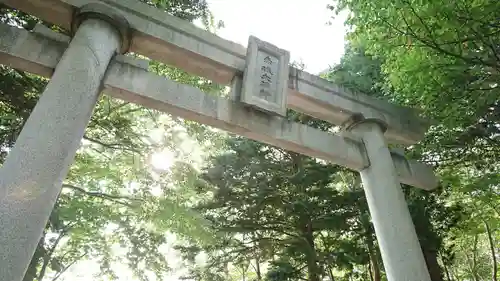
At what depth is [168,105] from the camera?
172 inches

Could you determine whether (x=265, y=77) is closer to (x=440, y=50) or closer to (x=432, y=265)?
(x=440, y=50)

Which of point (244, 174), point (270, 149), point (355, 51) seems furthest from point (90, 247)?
point (355, 51)

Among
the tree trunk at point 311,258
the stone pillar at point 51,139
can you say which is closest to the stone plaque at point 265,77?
the stone pillar at point 51,139

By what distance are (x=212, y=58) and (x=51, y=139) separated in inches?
95.0

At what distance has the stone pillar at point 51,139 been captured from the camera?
118 inches

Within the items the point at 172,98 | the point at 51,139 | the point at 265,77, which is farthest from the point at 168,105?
the point at 265,77

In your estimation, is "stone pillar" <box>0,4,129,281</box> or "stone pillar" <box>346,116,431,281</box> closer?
"stone pillar" <box>0,4,129,281</box>

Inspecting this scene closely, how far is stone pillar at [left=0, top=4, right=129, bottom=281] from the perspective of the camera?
2.99 meters

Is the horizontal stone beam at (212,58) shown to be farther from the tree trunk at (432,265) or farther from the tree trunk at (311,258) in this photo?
the tree trunk at (311,258)

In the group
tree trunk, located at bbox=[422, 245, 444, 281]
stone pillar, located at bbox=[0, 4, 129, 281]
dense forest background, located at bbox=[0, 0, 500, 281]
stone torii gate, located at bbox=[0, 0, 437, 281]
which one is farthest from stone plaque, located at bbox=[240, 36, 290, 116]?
tree trunk, located at bbox=[422, 245, 444, 281]

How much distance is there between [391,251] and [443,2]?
2.96 m

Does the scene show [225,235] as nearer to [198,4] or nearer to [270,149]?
[270,149]

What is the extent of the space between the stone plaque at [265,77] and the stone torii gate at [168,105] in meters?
0.02

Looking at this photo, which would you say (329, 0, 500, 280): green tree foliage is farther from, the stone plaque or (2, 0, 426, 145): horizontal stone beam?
the stone plaque
